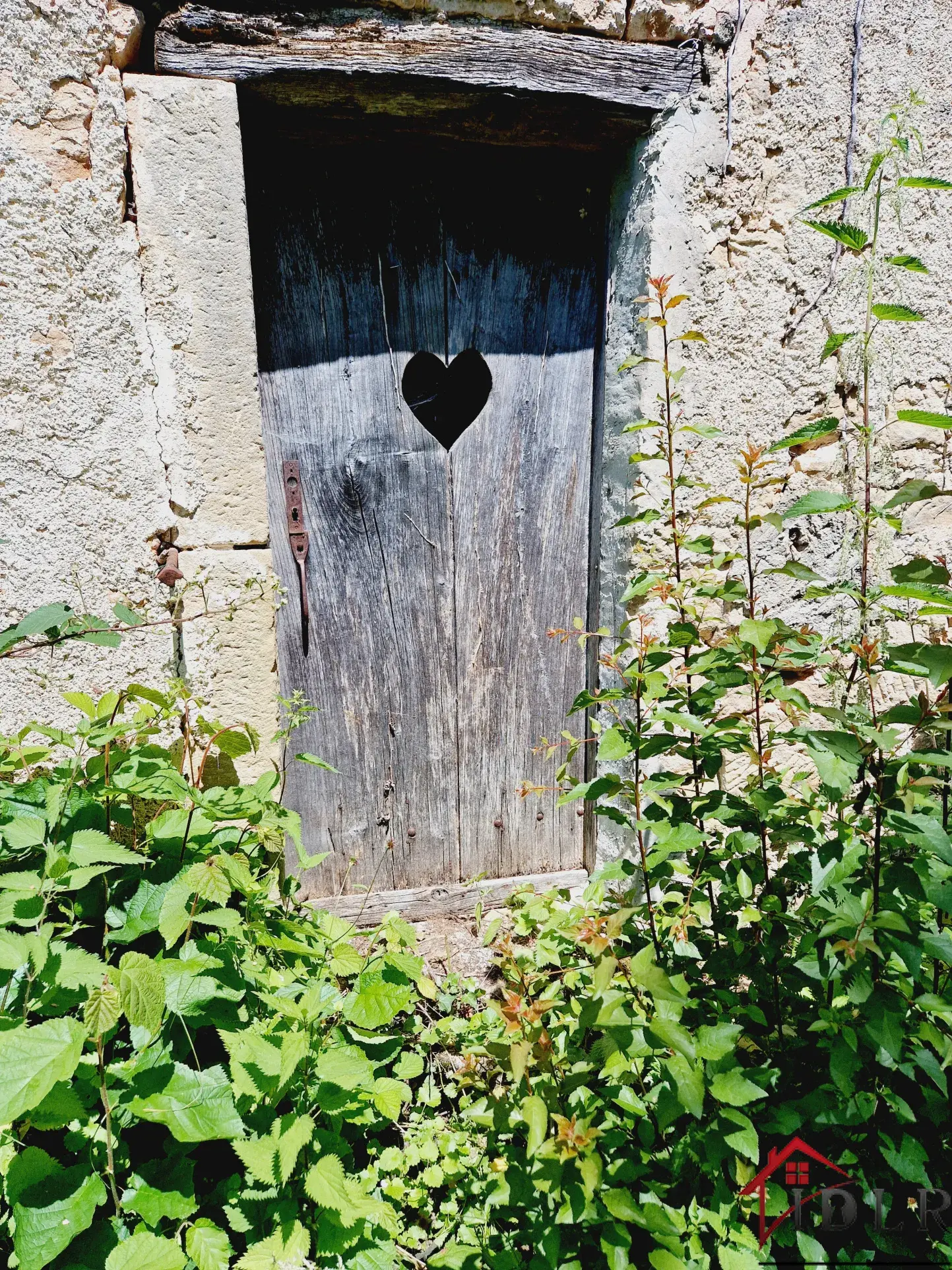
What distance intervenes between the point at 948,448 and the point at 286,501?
1970mm

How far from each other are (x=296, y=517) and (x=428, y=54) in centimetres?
112

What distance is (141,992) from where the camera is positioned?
45.7 inches

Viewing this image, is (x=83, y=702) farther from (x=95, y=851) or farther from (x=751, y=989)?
(x=751, y=989)

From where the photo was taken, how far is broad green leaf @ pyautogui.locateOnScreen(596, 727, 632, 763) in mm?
1343

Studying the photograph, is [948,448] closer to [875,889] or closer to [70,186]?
[875,889]

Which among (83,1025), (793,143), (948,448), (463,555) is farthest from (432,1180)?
(793,143)

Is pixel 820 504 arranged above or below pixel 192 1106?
above

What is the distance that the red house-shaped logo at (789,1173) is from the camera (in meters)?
1.25

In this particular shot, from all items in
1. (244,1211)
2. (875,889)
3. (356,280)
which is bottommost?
(244,1211)

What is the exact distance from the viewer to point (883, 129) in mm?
2004

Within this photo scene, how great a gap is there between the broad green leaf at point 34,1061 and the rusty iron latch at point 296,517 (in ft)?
3.91

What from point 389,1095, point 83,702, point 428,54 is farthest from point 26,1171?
point 428,54

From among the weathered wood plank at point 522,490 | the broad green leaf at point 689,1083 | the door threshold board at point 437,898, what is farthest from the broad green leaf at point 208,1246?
the weathered wood plank at point 522,490

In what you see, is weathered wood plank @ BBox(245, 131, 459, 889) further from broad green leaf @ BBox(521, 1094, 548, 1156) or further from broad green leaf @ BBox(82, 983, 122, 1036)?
broad green leaf @ BBox(521, 1094, 548, 1156)
